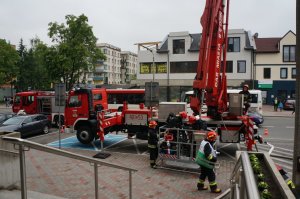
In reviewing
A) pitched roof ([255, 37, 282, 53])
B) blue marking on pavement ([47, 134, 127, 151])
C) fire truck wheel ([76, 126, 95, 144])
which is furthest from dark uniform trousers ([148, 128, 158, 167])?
pitched roof ([255, 37, 282, 53])

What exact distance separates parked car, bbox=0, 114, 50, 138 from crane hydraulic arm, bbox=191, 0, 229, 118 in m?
10.1

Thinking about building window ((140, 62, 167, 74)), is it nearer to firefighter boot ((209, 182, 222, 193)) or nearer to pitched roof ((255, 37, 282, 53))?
pitched roof ((255, 37, 282, 53))

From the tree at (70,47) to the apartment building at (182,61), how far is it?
910 cm

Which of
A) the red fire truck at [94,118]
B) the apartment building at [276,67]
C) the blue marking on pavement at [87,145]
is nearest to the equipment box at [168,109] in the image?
the red fire truck at [94,118]

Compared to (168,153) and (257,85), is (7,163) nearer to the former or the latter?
(168,153)

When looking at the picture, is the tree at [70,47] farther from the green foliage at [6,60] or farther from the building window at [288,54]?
the building window at [288,54]

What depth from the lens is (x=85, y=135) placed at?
1586cm

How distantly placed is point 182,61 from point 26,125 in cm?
2961

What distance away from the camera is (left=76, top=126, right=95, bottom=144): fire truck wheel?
1580 centimetres

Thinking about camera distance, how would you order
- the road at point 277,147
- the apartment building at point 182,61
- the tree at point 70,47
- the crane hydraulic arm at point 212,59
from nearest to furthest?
the road at point 277,147 < the crane hydraulic arm at point 212,59 < the tree at point 70,47 < the apartment building at point 182,61

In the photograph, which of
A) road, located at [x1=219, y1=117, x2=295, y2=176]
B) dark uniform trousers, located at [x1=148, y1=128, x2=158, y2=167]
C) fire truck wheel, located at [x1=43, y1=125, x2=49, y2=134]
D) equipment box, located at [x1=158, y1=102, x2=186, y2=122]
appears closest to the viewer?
dark uniform trousers, located at [x1=148, y1=128, x2=158, y2=167]

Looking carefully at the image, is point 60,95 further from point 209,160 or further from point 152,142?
point 209,160

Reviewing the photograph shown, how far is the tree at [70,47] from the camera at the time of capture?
3438 centimetres

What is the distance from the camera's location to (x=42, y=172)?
4.16 m
